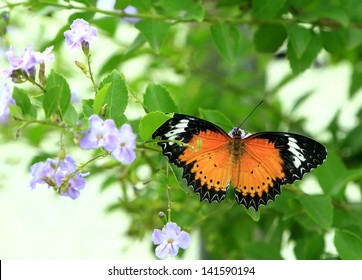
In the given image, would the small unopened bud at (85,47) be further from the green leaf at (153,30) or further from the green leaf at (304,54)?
the green leaf at (304,54)

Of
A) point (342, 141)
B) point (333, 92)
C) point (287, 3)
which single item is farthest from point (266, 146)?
point (333, 92)

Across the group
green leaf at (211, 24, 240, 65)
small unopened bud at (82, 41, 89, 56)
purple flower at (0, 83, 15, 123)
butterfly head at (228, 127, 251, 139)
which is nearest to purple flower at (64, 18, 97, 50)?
small unopened bud at (82, 41, 89, 56)

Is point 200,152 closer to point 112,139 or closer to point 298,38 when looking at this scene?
point 112,139

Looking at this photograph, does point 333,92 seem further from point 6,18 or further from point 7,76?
point 7,76

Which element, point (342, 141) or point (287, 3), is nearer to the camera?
point (287, 3)

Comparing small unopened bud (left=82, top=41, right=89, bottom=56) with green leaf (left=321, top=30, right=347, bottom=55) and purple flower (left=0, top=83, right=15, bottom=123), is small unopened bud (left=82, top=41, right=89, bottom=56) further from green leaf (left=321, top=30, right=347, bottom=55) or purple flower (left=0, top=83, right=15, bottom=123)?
green leaf (left=321, top=30, right=347, bottom=55)

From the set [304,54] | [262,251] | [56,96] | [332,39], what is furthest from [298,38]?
[56,96]
